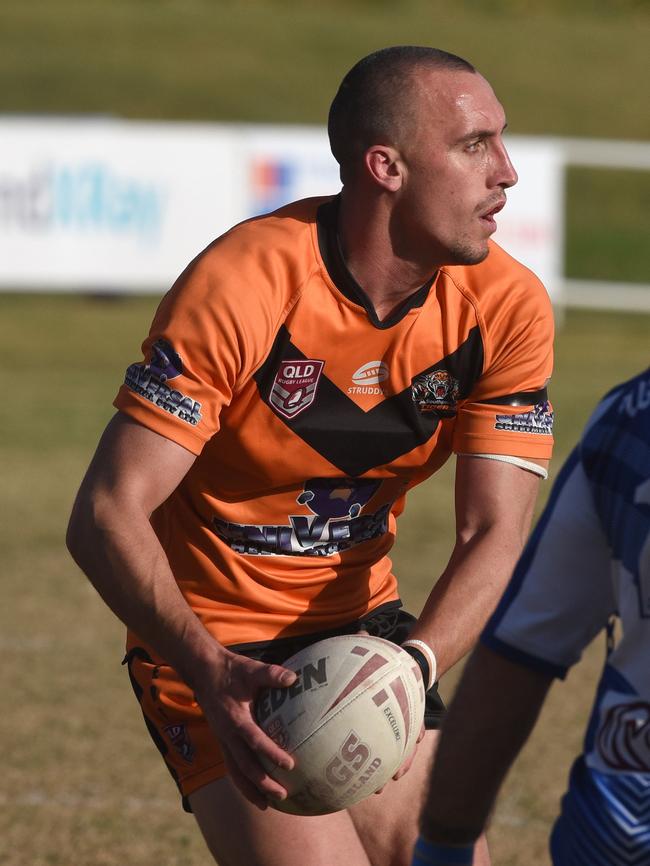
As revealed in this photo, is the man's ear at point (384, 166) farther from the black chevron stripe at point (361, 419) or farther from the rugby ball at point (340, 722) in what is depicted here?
the rugby ball at point (340, 722)

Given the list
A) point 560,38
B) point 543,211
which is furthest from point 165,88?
point 543,211

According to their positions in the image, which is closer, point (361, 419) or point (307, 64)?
point (361, 419)

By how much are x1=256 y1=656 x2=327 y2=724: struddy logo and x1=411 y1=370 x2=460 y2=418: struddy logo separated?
0.86m

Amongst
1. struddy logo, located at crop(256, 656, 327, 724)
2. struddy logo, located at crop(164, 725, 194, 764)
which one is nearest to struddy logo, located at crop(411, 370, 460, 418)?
struddy logo, located at crop(256, 656, 327, 724)

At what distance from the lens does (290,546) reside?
4109 mm

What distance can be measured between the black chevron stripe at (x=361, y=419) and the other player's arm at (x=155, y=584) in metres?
0.36

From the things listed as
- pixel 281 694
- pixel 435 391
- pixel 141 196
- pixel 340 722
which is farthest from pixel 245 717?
pixel 141 196

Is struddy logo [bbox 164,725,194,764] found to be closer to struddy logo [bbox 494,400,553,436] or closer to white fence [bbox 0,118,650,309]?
struddy logo [bbox 494,400,553,436]

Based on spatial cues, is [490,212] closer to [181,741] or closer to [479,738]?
[181,741]

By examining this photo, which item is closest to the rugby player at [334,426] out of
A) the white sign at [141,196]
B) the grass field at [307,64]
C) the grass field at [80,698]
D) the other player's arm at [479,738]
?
the other player's arm at [479,738]

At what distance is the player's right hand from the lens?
339 centimetres

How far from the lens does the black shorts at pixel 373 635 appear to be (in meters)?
4.07

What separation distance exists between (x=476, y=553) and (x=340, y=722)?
699 mm

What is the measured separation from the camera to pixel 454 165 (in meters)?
3.84
